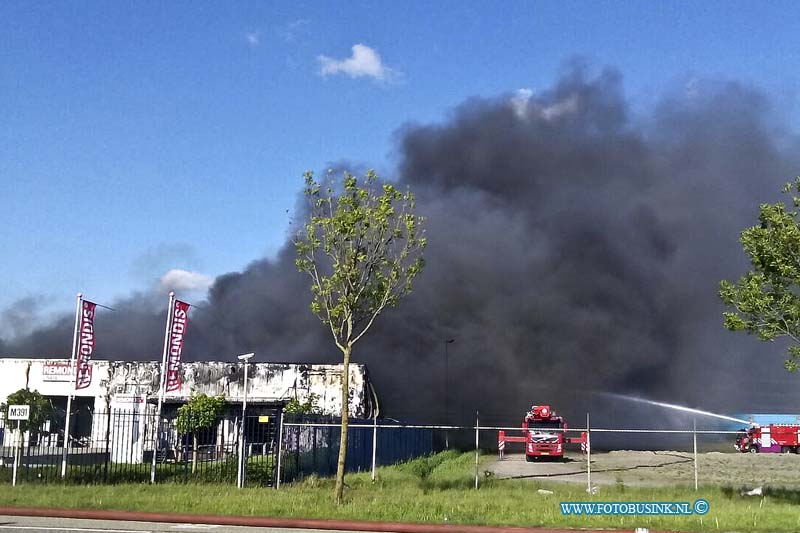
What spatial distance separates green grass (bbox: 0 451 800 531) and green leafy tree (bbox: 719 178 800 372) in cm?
481

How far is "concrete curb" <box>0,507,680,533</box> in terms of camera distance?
16828 millimetres

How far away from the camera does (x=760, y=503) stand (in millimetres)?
22078

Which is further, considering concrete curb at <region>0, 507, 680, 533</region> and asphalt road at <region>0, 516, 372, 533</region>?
concrete curb at <region>0, 507, 680, 533</region>

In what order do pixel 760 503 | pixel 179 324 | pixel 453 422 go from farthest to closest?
pixel 453 422 < pixel 179 324 < pixel 760 503

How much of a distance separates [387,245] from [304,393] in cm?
4225

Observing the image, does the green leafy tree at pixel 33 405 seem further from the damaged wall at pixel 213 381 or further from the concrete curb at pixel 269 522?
the concrete curb at pixel 269 522

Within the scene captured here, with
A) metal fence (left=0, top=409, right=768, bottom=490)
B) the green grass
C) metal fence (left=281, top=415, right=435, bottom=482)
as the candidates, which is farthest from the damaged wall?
the green grass

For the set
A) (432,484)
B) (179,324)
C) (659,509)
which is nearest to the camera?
(659,509)

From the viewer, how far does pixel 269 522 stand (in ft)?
58.2

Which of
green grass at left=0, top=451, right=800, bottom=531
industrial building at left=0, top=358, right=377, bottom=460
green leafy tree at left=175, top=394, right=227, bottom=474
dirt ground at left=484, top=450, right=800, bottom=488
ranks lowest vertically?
dirt ground at left=484, top=450, right=800, bottom=488

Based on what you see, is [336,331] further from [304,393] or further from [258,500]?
[304,393]

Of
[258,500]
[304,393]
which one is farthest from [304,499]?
[304,393]

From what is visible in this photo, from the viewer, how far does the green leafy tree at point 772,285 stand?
21.9m

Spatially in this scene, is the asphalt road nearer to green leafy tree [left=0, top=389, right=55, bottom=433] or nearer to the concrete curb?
the concrete curb
